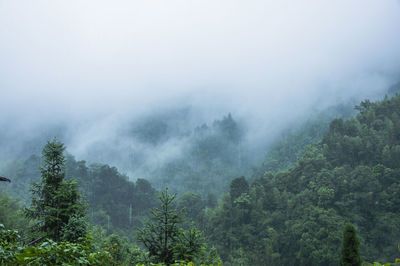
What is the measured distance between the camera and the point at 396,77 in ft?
328

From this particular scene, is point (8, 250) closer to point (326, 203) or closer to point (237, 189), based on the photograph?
point (326, 203)

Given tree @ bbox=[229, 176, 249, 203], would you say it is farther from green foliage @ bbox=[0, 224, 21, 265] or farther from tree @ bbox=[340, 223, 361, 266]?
green foliage @ bbox=[0, 224, 21, 265]

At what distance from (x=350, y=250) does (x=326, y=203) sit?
24.7 m

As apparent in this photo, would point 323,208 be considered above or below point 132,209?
below

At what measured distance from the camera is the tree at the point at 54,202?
33.9 ft

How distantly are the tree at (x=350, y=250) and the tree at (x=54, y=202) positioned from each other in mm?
16582

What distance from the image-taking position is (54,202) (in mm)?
10820

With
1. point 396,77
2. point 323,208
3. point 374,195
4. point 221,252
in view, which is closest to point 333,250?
point 323,208

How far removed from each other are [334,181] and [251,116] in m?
104

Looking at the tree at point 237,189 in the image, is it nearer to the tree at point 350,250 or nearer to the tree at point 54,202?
the tree at point 350,250

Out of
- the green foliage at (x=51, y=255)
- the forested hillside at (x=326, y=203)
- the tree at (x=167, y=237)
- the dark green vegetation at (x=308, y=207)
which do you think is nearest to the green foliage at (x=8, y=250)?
the green foliage at (x=51, y=255)

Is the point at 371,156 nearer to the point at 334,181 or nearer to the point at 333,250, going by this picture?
the point at 334,181

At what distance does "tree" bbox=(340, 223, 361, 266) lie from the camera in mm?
18656

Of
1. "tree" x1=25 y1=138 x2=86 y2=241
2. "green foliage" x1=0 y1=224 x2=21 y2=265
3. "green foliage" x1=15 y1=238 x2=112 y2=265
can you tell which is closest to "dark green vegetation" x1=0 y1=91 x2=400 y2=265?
"tree" x1=25 y1=138 x2=86 y2=241
